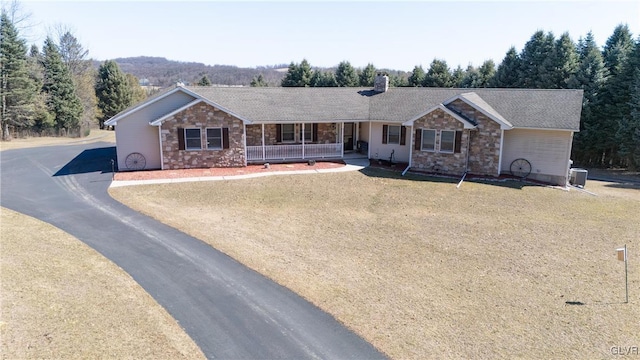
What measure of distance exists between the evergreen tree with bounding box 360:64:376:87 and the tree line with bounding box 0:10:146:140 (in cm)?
2900

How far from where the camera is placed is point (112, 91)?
51500 mm

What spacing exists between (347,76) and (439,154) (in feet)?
99.0

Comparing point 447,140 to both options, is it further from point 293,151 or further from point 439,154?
point 293,151

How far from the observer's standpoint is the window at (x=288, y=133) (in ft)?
87.6

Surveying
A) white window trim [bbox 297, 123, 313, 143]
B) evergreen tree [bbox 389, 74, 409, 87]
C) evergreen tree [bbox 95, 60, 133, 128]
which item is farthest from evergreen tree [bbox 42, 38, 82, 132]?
evergreen tree [bbox 389, 74, 409, 87]

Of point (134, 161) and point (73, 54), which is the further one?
point (73, 54)

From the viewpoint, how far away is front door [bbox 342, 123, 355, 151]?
29.2 metres

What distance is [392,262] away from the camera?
12156 mm

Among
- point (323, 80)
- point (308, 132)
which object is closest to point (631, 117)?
point (308, 132)

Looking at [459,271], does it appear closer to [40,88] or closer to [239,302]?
[239,302]

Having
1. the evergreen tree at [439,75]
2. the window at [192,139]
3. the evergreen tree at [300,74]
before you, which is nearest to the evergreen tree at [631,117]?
the evergreen tree at [439,75]

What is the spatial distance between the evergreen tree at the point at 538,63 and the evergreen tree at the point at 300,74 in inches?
959

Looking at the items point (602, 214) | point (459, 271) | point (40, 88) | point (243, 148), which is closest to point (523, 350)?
point (459, 271)

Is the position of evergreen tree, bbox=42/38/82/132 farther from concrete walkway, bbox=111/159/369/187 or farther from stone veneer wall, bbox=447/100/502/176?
stone veneer wall, bbox=447/100/502/176
